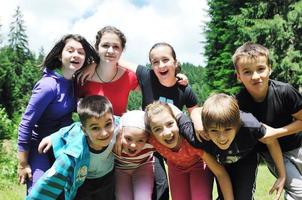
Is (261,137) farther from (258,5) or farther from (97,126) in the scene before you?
(258,5)

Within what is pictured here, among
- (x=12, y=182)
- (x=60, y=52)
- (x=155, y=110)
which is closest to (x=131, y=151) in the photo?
(x=155, y=110)

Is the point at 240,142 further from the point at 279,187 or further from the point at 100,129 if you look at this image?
the point at 100,129

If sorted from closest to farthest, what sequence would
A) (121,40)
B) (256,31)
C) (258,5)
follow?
(121,40) < (256,31) < (258,5)

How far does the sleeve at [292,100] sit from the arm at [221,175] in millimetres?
1007

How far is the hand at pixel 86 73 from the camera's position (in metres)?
5.55

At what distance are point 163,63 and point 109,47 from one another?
71 centimetres

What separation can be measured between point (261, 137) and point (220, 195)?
88cm

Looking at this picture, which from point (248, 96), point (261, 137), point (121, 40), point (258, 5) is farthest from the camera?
point (258, 5)

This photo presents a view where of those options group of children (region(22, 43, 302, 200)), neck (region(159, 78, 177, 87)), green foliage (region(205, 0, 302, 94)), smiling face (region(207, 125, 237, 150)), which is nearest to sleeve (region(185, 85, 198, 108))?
neck (region(159, 78, 177, 87))

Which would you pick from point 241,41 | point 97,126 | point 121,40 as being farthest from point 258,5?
point 97,126

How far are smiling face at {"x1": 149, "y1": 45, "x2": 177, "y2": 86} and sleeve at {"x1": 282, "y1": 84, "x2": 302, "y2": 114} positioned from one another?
139 centimetres

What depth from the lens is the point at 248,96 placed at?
16.5 ft

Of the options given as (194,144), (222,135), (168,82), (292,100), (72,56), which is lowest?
(194,144)

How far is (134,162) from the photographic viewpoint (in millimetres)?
5168
